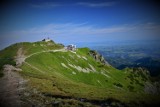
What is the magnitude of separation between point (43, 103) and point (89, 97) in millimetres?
8704

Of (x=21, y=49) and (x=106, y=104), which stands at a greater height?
(x=21, y=49)

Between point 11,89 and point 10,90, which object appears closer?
point 10,90

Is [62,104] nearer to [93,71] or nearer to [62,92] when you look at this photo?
[62,92]

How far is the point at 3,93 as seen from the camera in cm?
3788

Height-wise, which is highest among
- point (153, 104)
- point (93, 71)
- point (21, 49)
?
point (21, 49)

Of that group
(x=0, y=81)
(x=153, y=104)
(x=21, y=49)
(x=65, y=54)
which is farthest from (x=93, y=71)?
(x=153, y=104)

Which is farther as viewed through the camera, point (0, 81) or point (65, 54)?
point (65, 54)

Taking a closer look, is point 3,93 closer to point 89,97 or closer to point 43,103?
point 43,103

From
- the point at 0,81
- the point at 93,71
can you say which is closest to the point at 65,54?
the point at 93,71

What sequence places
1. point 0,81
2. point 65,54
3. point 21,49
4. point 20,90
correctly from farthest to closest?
1. point 65,54
2. point 21,49
3. point 0,81
4. point 20,90

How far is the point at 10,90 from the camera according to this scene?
1543 inches

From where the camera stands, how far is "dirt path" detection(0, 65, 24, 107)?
108 feet

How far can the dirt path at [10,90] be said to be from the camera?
32794 millimetres

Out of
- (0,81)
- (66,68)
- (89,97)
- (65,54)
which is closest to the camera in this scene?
(89,97)
